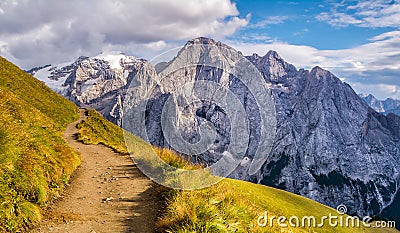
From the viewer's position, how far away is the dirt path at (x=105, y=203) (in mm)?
12598

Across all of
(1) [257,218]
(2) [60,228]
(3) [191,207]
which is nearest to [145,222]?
(3) [191,207]

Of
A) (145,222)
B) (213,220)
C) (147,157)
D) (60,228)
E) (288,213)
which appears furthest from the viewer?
(288,213)

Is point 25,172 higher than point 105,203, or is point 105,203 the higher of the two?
point 25,172

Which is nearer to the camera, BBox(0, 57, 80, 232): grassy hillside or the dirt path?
BBox(0, 57, 80, 232): grassy hillside

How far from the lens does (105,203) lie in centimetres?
1574

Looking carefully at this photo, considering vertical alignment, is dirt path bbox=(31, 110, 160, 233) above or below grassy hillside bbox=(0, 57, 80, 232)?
below

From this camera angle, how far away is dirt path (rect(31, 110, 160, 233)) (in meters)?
12.6

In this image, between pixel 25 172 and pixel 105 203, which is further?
pixel 105 203

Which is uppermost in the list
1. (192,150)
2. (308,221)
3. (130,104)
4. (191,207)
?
(130,104)

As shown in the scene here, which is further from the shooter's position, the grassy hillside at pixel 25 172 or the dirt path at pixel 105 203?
the dirt path at pixel 105 203

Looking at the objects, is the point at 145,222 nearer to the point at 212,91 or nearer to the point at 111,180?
the point at 212,91

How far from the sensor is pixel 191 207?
12156 millimetres

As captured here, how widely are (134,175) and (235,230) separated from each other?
12.0m

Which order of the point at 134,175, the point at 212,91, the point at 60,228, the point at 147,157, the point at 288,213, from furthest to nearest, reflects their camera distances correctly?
the point at 288,213
the point at 147,157
the point at 134,175
the point at 212,91
the point at 60,228
